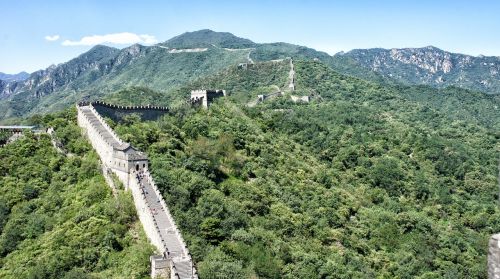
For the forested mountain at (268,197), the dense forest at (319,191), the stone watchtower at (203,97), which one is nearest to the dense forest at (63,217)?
the forested mountain at (268,197)

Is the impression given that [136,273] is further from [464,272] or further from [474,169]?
[474,169]

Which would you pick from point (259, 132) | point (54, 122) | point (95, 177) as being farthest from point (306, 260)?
point (259, 132)

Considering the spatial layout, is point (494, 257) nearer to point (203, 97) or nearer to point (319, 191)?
point (319, 191)

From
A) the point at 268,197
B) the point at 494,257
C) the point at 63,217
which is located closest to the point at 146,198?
the point at 63,217

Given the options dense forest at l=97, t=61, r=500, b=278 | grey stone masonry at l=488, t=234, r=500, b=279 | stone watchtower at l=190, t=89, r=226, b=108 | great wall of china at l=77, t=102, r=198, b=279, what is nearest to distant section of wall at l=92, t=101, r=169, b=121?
dense forest at l=97, t=61, r=500, b=278

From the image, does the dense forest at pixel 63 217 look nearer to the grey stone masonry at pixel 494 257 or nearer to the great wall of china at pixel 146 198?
the great wall of china at pixel 146 198

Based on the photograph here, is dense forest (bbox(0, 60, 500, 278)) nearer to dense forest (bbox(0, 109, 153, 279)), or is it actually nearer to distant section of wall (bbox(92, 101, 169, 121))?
dense forest (bbox(0, 109, 153, 279))
